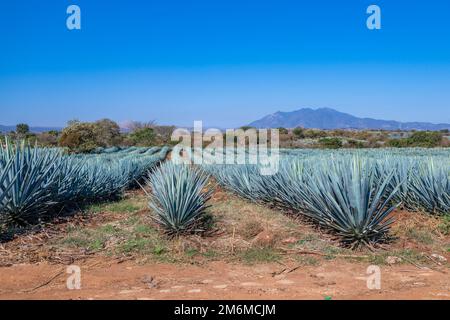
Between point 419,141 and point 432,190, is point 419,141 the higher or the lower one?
the higher one

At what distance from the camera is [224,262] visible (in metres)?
4.46

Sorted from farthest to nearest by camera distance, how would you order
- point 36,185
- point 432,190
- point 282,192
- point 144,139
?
1. point 144,139
2. point 282,192
3. point 432,190
4. point 36,185

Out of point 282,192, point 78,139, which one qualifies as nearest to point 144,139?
point 78,139

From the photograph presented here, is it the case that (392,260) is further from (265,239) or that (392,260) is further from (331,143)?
(331,143)

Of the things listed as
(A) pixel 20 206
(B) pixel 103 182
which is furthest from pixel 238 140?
(A) pixel 20 206

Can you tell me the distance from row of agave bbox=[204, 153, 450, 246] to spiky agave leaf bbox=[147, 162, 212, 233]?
4.73ft

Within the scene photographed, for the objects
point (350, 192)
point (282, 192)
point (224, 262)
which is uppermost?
point (350, 192)

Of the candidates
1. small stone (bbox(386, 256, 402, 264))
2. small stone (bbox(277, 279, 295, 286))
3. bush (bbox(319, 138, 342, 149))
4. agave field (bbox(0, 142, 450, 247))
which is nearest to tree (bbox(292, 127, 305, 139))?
bush (bbox(319, 138, 342, 149))

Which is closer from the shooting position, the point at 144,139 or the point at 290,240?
the point at 290,240

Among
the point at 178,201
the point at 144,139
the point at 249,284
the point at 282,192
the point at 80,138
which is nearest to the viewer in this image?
the point at 249,284

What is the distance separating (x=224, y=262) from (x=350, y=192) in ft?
5.42

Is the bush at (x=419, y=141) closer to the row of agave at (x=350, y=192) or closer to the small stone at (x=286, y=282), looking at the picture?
the row of agave at (x=350, y=192)

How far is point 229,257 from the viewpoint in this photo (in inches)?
181
